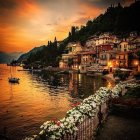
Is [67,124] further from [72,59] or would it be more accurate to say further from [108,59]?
[72,59]

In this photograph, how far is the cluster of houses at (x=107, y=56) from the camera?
3591 inches

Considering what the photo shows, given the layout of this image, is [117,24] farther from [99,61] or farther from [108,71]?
[108,71]

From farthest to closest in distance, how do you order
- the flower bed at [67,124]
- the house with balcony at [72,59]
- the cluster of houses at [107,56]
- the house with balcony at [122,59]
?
the house with balcony at [72,59], the cluster of houses at [107,56], the house with balcony at [122,59], the flower bed at [67,124]

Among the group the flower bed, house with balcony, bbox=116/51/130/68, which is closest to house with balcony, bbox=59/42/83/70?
house with balcony, bbox=116/51/130/68

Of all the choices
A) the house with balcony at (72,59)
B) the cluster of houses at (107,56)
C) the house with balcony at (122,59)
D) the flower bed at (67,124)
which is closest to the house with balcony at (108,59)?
the cluster of houses at (107,56)

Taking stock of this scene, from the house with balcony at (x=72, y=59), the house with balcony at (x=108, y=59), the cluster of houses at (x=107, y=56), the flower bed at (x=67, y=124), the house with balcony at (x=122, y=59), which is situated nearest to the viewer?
the flower bed at (x=67, y=124)

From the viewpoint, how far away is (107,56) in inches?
4205

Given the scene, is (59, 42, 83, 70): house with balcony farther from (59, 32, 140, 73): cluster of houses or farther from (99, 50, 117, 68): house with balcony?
(99, 50, 117, 68): house with balcony

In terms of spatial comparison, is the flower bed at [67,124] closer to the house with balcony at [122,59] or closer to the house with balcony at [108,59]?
the house with balcony at [122,59]

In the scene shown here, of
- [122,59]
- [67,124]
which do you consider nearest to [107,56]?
[122,59]

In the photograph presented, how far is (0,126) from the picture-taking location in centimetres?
2623

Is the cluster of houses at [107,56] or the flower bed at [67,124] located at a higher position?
the cluster of houses at [107,56]

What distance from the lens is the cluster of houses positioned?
91213mm

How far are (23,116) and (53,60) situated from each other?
470 feet
